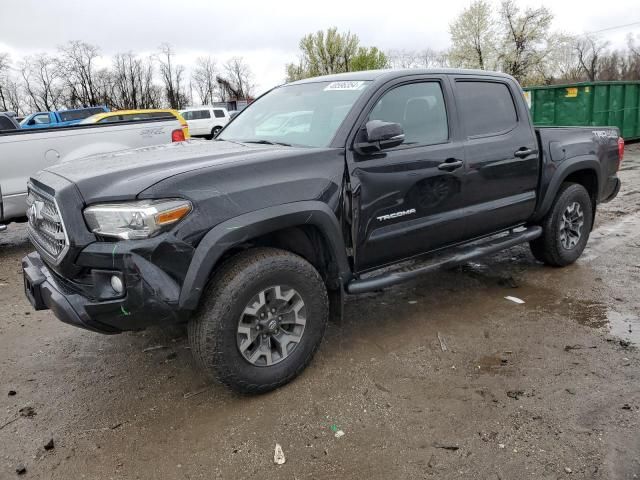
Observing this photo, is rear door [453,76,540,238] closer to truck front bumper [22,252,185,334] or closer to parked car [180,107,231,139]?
truck front bumper [22,252,185,334]

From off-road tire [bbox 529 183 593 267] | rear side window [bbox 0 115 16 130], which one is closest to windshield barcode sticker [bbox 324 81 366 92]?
off-road tire [bbox 529 183 593 267]

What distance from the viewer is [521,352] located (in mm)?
3498

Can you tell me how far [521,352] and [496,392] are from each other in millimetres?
605

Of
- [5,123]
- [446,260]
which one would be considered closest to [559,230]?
[446,260]

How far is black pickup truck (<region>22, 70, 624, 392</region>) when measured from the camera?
2.56 m

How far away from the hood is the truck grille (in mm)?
181

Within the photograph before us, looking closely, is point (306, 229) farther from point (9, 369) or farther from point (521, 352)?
point (9, 369)

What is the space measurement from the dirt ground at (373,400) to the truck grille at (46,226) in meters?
0.94

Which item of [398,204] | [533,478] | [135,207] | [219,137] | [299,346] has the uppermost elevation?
[219,137]

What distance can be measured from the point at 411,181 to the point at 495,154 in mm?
1018

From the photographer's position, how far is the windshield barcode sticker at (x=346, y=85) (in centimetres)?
355

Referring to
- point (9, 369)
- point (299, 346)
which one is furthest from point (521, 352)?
point (9, 369)

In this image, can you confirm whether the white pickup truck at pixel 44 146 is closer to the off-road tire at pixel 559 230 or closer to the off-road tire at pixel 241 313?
the off-road tire at pixel 241 313

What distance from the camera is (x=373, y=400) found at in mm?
2973
